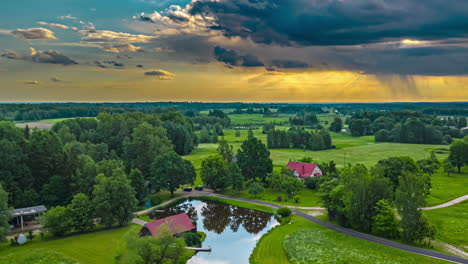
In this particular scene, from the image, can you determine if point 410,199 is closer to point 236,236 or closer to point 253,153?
point 236,236

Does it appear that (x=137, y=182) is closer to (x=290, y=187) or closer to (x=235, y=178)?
(x=235, y=178)

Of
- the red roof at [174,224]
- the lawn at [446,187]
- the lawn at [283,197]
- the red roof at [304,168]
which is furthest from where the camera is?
the red roof at [304,168]

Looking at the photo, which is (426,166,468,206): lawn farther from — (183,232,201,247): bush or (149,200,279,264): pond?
(183,232,201,247): bush

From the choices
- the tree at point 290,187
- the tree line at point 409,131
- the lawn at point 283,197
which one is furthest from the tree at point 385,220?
the tree line at point 409,131

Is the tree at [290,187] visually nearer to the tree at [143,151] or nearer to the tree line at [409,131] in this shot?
the tree at [143,151]

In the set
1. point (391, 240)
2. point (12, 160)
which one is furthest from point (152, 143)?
point (391, 240)

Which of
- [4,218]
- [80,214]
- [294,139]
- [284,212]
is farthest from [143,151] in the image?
[294,139]
